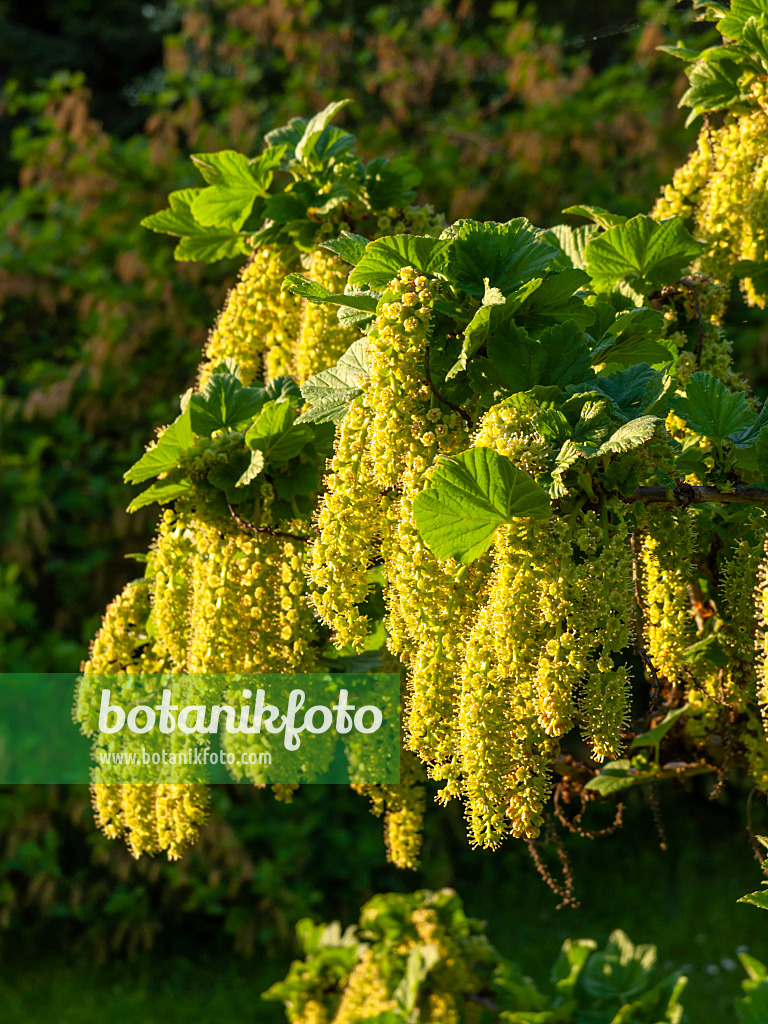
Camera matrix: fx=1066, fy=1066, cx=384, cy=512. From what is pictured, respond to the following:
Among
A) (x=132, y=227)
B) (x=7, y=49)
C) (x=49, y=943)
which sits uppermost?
(x=7, y=49)

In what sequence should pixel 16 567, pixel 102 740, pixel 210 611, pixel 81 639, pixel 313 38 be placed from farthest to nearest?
pixel 313 38
pixel 81 639
pixel 16 567
pixel 102 740
pixel 210 611

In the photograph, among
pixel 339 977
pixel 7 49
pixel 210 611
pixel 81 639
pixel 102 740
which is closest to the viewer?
pixel 210 611

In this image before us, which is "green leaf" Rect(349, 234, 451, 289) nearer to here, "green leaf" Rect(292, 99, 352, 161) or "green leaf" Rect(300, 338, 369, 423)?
"green leaf" Rect(300, 338, 369, 423)

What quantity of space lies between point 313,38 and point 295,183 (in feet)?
15.3

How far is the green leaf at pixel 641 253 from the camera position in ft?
5.31

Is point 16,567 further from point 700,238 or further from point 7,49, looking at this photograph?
point 7,49

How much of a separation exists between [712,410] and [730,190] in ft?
2.17

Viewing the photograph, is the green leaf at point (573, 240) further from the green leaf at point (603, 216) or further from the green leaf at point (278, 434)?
the green leaf at point (278, 434)

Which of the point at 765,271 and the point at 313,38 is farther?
the point at 313,38

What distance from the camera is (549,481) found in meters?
1.09

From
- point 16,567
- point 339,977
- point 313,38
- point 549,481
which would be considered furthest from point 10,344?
point 549,481

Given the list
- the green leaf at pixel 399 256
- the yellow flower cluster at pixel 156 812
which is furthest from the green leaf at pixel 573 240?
the yellow flower cluster at pixel 156 812

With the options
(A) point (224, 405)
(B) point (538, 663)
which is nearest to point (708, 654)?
(B) point (538, 663)

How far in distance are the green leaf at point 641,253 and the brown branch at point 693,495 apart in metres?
0.52
